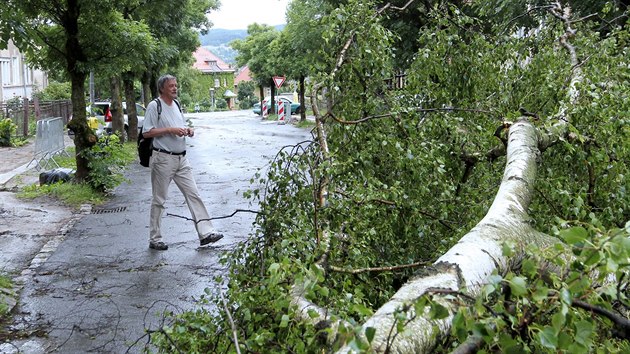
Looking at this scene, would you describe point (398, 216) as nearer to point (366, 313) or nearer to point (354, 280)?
point (354, 280)

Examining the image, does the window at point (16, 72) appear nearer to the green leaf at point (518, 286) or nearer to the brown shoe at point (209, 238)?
the brown shoe at point (209, 238)

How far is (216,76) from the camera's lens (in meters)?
112

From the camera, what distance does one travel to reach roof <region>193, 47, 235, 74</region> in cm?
12188

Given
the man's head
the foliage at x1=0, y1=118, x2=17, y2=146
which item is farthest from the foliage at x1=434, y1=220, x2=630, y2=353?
the foliage at x1=0, y1=118, x2=17, y2=146

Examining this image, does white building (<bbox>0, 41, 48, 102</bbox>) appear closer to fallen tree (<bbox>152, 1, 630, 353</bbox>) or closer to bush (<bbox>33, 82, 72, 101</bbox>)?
bush (<bbox>33, 82, 72, 101</bbox>)

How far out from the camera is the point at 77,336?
536cm

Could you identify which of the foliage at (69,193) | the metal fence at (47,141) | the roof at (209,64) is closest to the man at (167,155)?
the foliage at (69,193)

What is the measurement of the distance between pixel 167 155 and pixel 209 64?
121m

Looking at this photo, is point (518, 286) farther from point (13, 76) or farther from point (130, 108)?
point (13, 76)

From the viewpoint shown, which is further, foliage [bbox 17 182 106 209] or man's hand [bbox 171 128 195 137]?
foliage [bbox 17 182 106 209]

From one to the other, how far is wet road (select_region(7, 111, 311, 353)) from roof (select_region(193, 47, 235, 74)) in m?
109

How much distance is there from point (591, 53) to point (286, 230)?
137 inches

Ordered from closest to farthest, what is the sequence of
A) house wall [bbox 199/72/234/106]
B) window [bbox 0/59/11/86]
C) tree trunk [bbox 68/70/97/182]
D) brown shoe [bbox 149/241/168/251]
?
brown shoe [bbox 149/241/168/251]
tree trunk [bbox 68/70/97/182]
window [bbox 0/59/11/86]
house wall [bbox 199/72/234/106]

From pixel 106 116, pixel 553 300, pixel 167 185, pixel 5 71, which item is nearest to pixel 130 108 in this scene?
pixel 106 116
